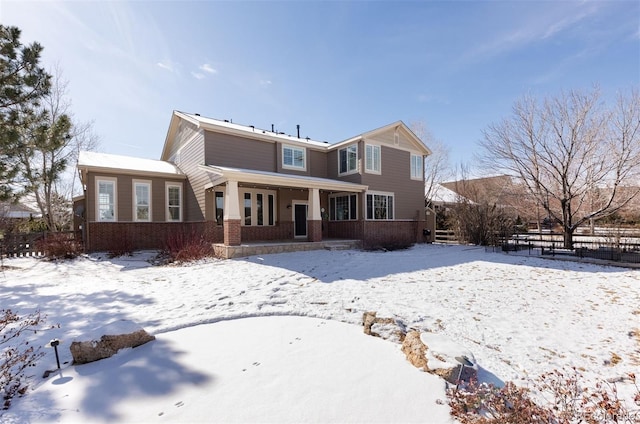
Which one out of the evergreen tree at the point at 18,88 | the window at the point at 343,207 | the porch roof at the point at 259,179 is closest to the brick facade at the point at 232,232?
the porch roof at the point at 259,179

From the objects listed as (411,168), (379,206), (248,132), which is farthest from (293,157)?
(411,168)

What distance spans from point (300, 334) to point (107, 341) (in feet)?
7.77

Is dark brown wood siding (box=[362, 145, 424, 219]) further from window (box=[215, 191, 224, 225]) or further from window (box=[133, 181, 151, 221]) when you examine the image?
window (box=[133, 181, 151, 221])

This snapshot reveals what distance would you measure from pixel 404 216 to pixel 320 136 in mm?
8266

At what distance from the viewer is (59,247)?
36.0ft

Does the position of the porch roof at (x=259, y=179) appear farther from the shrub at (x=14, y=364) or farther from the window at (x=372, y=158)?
the shrub at (x=14, y=364)

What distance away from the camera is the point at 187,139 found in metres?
14.9

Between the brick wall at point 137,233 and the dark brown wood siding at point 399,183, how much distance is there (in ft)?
26.8

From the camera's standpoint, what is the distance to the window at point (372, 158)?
50.4ft

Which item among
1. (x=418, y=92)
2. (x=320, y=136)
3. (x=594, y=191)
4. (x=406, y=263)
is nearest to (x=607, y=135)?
(x=594, y=191)

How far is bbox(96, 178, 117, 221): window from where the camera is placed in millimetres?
12438

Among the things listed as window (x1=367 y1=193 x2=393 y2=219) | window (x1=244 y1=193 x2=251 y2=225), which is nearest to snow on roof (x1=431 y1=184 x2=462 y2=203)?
window (x1=367 y1=193 x2=393 y2=219)

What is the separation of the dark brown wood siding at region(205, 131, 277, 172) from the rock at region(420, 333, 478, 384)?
40.0 feet

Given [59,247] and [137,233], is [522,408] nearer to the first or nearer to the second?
[59,247]
